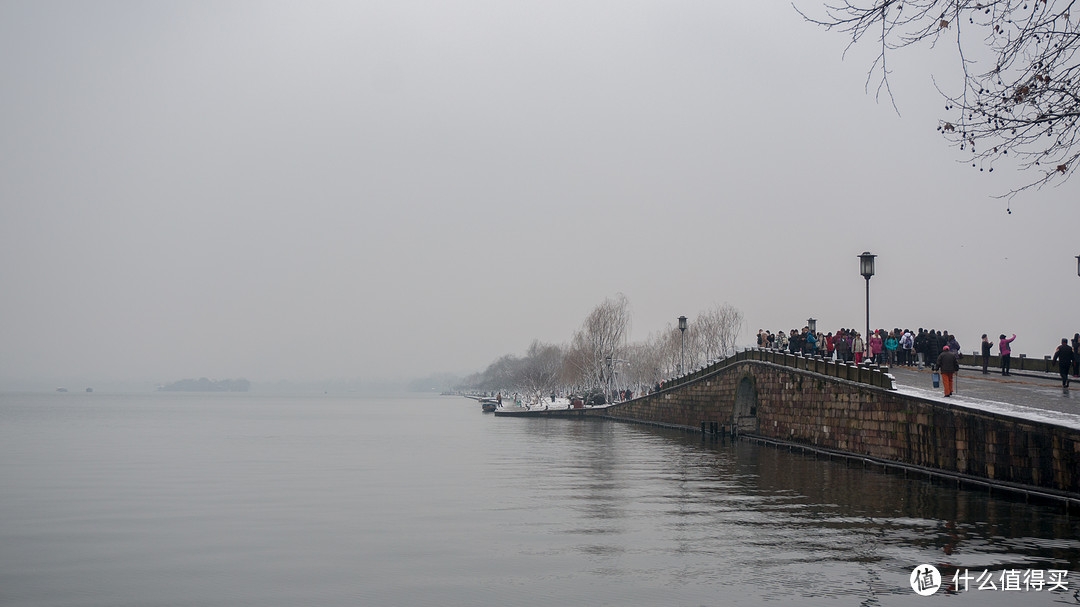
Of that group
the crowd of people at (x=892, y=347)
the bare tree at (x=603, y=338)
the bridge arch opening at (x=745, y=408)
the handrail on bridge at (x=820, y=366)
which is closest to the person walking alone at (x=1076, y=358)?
the crowd of people at (x=892, y=347)

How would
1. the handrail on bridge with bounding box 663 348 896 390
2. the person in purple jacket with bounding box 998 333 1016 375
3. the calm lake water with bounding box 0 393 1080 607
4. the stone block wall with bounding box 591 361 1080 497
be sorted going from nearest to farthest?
the calm lake water with bounding box 0 393 1080 607, the stone block wall with bounding box 591 361 1080 497, the handrail on bridge with bounding box 663 348 896 390, the person in purple jacket with bounding box 998 333 1016 375

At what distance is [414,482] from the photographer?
27578mm

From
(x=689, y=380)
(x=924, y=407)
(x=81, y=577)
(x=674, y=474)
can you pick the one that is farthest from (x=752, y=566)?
(x=689, y=380)

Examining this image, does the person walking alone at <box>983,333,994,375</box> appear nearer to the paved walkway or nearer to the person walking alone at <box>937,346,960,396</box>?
the paved walkway

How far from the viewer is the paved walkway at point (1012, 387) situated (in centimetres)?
2327

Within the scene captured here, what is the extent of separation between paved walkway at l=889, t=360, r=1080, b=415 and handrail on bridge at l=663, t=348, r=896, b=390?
3.71 feet

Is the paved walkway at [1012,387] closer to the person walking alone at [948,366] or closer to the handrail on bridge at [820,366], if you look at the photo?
the person walking alone at [948,366]

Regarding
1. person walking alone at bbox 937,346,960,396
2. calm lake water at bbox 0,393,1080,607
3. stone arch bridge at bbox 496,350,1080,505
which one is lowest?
calm lake water at bbox 0,393,1080,607

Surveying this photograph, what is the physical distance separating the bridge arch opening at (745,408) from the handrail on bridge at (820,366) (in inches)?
48.4

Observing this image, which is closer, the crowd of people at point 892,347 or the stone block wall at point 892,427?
the stone block wall at point 892,427

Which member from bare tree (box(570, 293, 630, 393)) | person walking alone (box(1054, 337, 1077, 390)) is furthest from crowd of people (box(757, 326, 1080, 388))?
bare tree (box(570, 293, 630, 393))

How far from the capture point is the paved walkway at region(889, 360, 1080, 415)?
23266 millimetres

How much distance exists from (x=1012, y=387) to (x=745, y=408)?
20615mm

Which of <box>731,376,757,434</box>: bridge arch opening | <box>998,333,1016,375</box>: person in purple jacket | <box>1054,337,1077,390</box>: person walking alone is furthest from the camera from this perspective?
<box>731,376,757,434</box>: bridge arch opening
